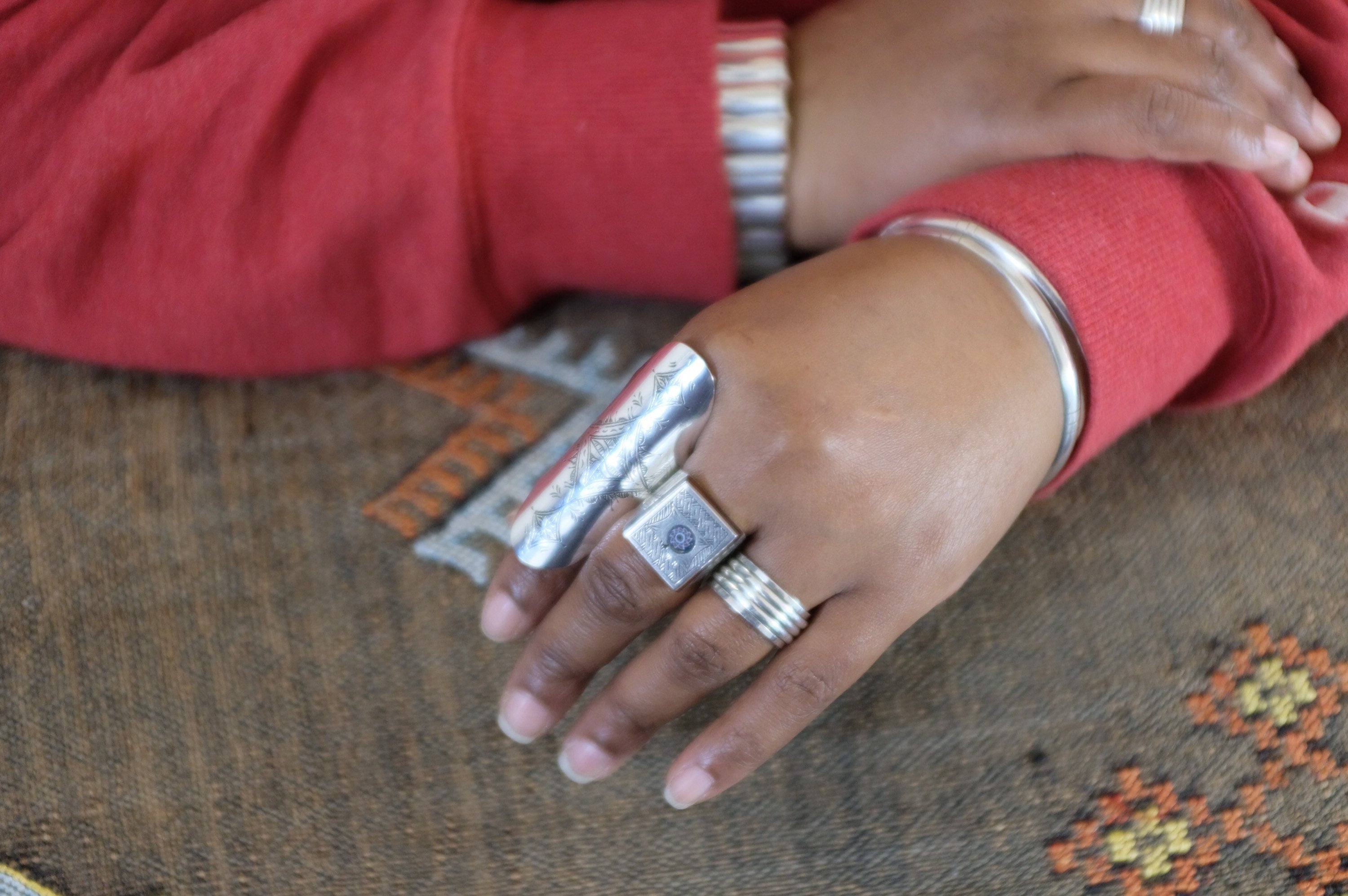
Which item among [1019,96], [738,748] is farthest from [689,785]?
[1019,96]

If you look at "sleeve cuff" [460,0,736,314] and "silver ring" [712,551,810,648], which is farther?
"sleeve cuff" [460,0,736,314]

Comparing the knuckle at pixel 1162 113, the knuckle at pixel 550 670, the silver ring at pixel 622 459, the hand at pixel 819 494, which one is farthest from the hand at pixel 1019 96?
the knuckle at pixel 550 670

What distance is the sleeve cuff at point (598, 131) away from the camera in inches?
24.6

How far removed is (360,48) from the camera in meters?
0.62

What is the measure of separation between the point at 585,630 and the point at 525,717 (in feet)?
0.19

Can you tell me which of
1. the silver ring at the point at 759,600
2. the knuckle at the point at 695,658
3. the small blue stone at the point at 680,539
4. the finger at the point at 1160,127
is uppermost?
the finger at the point at 1160,127

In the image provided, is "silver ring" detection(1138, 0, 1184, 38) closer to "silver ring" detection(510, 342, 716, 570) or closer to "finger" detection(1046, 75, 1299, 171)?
"finger" detection(1046, 75, 1299, 171)

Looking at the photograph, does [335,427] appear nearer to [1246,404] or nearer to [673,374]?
Answer: [673,374]

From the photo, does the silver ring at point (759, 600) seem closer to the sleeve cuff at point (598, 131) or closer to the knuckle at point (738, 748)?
the knuckle at point (738, 748)

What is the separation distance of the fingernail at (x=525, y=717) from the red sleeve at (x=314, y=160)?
270 millimetres

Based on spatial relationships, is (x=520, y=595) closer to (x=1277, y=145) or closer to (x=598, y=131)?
(x=598, y=131)

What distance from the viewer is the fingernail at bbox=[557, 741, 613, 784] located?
1.66 ft

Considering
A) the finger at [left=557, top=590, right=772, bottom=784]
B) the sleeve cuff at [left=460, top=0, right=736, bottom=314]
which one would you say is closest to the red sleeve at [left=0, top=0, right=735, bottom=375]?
the sleeve cuff at [left=460, top=0, right=736, bottom=314]

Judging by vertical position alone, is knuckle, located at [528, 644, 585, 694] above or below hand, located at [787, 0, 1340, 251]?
below
